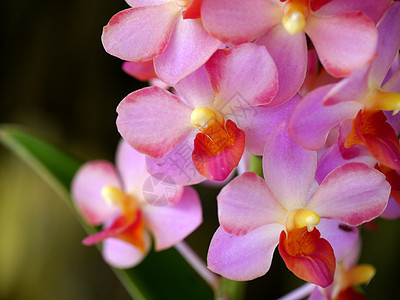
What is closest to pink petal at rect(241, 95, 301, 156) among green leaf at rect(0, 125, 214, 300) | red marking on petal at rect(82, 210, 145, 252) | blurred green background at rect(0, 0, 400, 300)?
red marking on petal at rect(82, 210, 145, 252)

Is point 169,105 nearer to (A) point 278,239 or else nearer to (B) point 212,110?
(B) point 212,110

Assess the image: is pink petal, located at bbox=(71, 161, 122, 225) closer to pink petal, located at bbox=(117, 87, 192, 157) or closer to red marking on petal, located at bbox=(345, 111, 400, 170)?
pink petal, located at bbox=(117, 87, 192, 157)

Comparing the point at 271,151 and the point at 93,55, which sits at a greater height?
the point at 271,151

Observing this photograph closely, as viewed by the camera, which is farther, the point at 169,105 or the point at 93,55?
the point at 93,55

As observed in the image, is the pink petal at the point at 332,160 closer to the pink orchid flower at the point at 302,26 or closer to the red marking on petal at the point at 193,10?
the pink orchid flower at the point at 302,26

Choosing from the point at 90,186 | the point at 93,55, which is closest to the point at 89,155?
the point at 93,55

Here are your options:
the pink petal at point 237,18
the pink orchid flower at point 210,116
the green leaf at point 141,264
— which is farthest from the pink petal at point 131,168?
the pink petal at point 237,18
